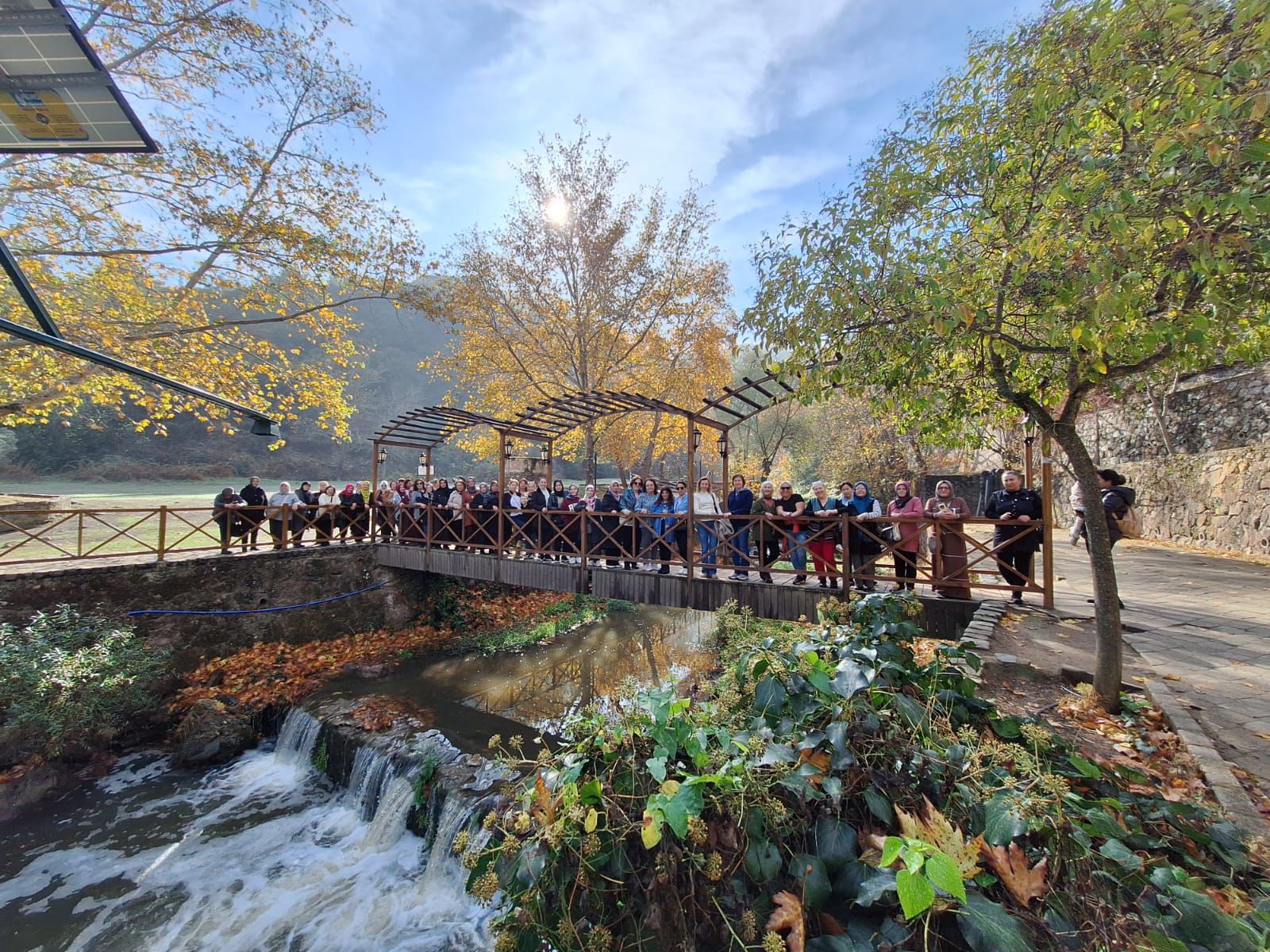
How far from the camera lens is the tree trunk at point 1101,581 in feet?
11.3

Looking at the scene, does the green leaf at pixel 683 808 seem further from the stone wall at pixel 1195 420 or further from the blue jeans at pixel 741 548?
the stone wall at pixel 1195 420

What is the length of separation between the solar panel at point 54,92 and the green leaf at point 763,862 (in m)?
4.38

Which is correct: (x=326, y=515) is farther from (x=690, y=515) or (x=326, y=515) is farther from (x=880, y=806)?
(x=880, y=806)

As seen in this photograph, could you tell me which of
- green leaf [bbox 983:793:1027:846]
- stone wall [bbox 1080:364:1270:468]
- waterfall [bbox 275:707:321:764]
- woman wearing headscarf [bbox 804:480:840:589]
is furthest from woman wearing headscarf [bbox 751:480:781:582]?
stone wall [bbox 1080:364:1270:468]

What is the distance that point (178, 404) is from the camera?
34.6 feet

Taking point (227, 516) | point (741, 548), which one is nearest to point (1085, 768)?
point (741, 548)

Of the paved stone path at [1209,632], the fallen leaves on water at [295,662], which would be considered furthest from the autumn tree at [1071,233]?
the fallen leaves on water at [295,662]

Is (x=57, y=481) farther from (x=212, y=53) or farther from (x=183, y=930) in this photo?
(x=183, y=930)

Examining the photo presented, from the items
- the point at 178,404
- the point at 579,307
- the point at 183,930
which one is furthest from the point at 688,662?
the point at 178,404

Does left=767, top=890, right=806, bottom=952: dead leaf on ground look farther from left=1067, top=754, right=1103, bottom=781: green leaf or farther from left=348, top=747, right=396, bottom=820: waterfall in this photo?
left=348, top=747, right=396, bottom=820: waterfall

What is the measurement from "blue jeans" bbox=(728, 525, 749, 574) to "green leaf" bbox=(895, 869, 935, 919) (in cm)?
551

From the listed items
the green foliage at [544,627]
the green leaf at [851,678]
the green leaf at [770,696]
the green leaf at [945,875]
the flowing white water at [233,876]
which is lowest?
the flowing white water at [233,876]

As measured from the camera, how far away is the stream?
4.52 m

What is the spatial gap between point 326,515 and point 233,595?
248 cm
